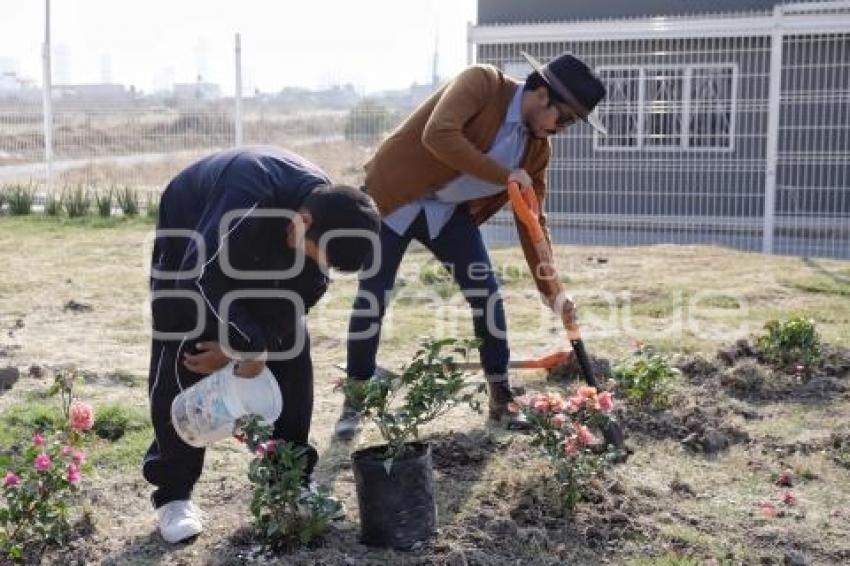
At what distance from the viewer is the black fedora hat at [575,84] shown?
13.2 feet

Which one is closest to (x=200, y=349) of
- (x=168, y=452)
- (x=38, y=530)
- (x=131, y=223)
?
(x=168, y=452)

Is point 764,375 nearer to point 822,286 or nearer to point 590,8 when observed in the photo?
point 822,286

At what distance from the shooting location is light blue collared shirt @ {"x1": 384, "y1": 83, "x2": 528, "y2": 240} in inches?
170

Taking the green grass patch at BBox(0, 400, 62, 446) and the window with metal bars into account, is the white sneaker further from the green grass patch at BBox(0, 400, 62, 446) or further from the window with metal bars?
the window with metal bars

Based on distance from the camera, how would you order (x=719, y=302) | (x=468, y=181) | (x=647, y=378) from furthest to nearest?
(x=719, y=302) < (x=647, y=378) < (x=468, y=181)

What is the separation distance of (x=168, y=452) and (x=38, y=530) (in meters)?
0.45

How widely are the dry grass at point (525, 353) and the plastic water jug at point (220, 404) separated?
1.44ft

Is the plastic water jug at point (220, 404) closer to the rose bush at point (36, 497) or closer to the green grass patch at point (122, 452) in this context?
the rose bush at point (36, 497)

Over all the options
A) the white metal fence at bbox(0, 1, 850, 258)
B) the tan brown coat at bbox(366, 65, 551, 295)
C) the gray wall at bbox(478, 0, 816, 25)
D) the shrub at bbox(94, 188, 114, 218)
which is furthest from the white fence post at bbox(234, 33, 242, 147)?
the tan brown coat at bbox(366, 65, 551, 295)

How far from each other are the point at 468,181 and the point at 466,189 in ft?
0.12

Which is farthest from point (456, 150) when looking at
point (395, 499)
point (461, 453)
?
point (395, 499)

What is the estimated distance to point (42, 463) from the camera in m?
3.21

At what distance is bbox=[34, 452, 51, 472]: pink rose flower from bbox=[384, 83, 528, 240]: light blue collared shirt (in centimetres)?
176

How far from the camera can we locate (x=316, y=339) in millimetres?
6492
